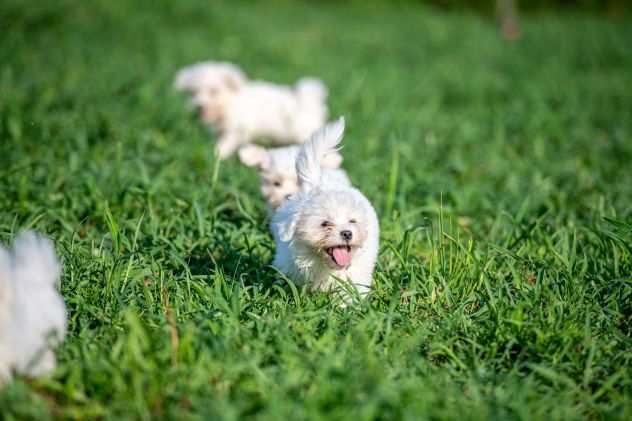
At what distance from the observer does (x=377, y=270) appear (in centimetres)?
353

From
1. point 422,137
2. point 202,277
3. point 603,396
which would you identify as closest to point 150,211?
point 202,277

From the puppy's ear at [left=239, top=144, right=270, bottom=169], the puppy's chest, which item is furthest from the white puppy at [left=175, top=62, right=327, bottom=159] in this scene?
the puppy's chest

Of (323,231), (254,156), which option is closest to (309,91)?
(254,156)

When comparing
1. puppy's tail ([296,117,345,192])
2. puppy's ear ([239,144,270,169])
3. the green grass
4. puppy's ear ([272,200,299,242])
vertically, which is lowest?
the green grass

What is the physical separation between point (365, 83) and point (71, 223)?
636 cm

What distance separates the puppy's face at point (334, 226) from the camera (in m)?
2.93

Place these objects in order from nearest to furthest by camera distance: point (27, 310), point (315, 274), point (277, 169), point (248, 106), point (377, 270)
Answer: point (27, 310), point (315, 274), point (377, 270), point (277, 169), point (248, 106)

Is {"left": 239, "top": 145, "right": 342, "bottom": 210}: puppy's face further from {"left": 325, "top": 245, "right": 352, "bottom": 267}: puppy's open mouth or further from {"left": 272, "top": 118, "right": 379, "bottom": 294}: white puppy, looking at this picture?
{"left": 325, "top": 245, "right": 352, "bottom": 267}: puppy's open mouth

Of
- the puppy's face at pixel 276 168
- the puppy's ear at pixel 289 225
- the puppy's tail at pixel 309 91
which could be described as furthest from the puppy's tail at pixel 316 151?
the puppy's tail at pixel 309 91

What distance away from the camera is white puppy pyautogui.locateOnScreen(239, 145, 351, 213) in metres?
4.09

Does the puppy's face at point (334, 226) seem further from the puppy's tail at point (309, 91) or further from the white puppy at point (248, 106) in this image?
the puppy's tail at point (309, 91)

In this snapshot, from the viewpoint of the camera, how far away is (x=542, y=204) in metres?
4.84

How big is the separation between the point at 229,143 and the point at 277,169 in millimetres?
2398

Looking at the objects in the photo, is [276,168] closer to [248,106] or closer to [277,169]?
[277,169]
